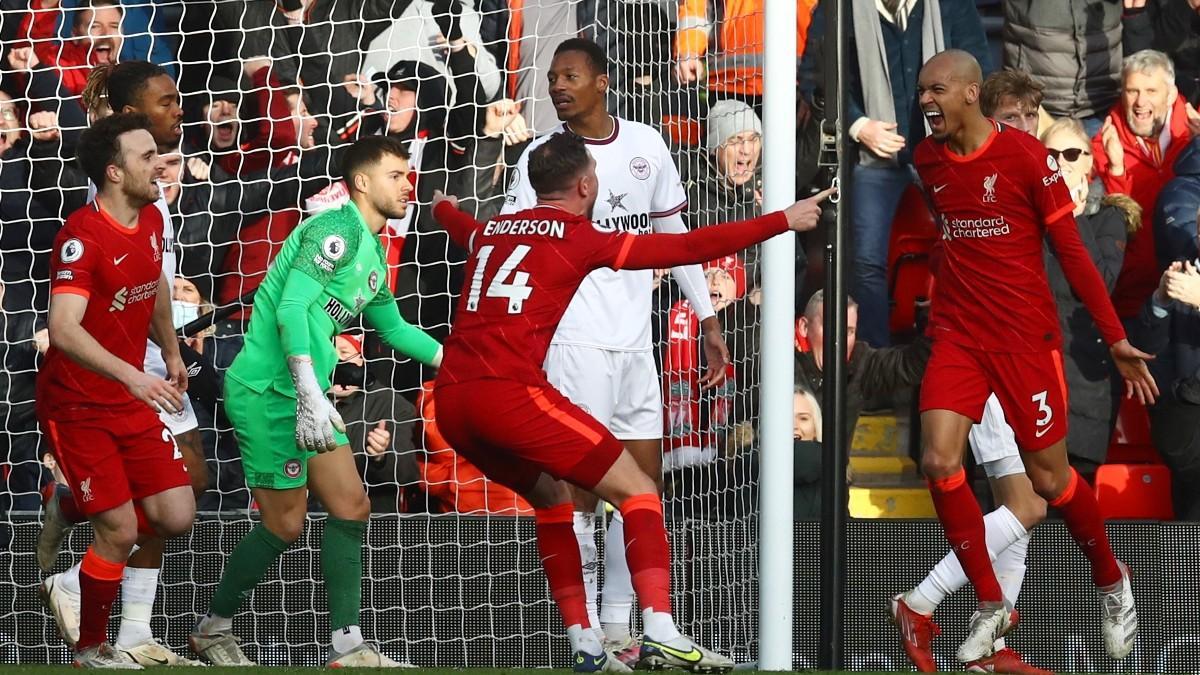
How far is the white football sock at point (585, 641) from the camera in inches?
191

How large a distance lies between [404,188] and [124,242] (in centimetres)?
92

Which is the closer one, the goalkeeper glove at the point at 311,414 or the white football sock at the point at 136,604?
the goalkeeper glove at the point at 311,414

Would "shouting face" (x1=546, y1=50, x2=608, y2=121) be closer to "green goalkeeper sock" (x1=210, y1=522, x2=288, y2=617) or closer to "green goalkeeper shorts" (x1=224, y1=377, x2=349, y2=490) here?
"green goalkeeper shorts" (x1=224, y1=377, x2=349, y2=490)

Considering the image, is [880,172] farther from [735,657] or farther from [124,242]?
[124,242]

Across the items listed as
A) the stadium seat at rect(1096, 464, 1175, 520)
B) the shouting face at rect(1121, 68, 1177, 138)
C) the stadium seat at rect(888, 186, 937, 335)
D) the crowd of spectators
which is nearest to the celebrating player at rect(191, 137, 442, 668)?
the crowd of spectators

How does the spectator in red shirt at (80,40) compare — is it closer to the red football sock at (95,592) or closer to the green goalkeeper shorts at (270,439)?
the green goalkeeper shorts at (270,439)

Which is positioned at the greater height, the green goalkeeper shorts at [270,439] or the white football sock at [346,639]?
the green goalkeeper shorts at [270,439]

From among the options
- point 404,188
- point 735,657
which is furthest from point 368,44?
point 735,657

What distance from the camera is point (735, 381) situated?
20.7 ft

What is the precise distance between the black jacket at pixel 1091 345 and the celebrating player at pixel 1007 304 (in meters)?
1.15

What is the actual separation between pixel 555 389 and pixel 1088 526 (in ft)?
6.36

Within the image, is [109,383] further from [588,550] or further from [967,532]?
[967,532]

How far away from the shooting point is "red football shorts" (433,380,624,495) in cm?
470

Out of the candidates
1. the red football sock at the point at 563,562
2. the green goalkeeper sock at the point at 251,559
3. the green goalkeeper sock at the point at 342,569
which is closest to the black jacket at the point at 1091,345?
the red football sock at the point at 563,562
